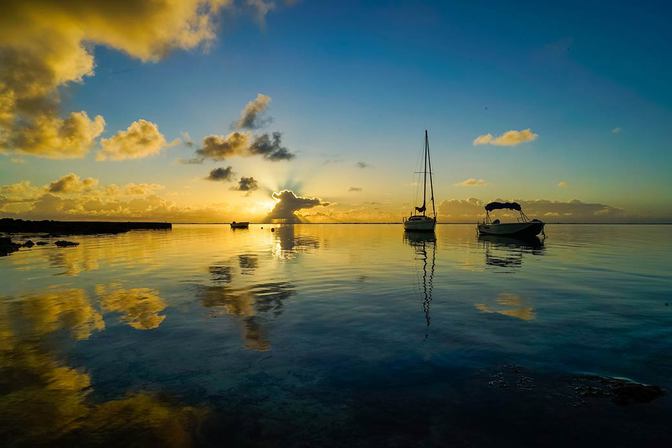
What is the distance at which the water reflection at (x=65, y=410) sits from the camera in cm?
586

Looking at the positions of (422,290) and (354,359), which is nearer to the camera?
(354,359)

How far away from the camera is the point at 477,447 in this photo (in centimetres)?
563

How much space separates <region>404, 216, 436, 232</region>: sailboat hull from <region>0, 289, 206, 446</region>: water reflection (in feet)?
244

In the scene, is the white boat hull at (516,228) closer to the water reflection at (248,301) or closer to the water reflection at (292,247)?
the water reflection at (292,247)

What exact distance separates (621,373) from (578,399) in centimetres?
222

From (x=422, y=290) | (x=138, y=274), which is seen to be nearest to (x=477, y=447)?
(x=422, y=290)

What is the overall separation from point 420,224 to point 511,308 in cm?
6721

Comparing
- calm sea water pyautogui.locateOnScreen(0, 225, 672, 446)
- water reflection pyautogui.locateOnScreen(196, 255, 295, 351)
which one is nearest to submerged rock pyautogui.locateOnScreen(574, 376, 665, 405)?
calm sea water pyautogui.locateOnScreen(0, 225, 672, 446)

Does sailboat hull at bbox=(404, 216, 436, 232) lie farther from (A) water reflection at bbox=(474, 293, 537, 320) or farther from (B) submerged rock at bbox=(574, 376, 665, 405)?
(B) submerged rock at bbox=(574, 376, 665, 405)

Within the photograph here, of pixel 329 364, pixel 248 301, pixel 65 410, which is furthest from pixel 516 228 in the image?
pixel 65 410

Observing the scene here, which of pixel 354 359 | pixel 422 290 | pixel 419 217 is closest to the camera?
pixel 354 359

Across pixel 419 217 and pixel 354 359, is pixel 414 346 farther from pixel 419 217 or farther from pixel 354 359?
pixel 419 217

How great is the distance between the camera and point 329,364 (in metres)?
9.00

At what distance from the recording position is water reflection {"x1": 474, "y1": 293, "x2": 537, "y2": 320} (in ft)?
45.3
